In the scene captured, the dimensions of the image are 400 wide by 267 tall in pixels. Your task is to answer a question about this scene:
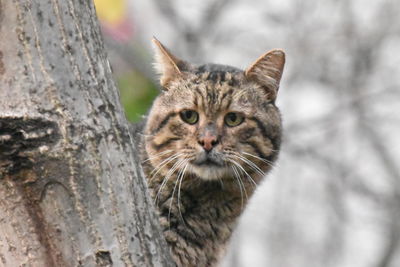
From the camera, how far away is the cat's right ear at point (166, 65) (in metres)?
4.51

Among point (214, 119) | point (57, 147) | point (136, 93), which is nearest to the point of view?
point (57, 147)

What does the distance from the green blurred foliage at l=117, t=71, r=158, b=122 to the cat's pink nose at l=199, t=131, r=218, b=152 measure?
1.64m

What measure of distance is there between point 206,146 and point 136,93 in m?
2.35

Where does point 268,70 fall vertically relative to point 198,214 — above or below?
above

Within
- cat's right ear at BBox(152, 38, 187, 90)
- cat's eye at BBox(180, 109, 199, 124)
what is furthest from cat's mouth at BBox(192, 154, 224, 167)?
cat's right ear at BBox(152, 38, 187, 90)

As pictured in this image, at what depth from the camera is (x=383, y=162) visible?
10.1 m

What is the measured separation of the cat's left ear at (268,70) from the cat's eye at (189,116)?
0.49 meters

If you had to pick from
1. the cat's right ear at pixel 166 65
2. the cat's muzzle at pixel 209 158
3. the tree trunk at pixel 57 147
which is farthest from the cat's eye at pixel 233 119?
the tree trunk at pixel 57 147

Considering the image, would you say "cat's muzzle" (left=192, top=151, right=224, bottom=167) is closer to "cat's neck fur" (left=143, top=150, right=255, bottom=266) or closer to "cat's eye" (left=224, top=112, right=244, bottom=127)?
"cat's neck fur" (left=143, top=150, right=255, bottom=266)

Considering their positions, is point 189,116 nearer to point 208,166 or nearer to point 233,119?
point 233,119

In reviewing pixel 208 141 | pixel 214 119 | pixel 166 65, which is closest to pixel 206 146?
pixel 208 141

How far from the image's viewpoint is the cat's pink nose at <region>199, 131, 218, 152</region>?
409 cm

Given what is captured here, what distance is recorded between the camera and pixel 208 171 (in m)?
4.11

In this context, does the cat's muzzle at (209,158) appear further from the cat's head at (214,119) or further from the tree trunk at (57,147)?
the tree trunk at (57,147)
